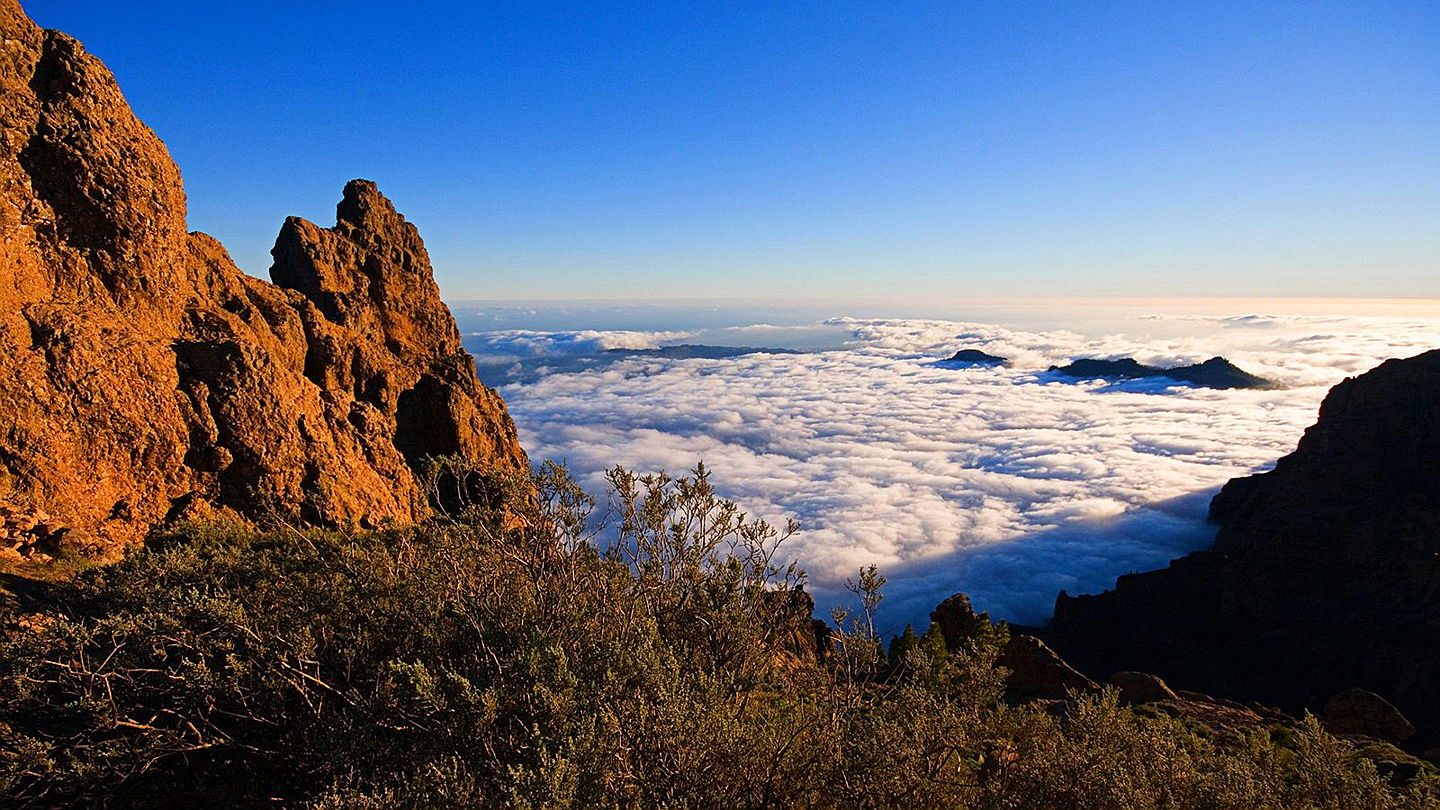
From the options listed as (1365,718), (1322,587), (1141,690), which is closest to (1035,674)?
(1141,690)

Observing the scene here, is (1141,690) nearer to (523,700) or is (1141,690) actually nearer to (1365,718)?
(1365,718)

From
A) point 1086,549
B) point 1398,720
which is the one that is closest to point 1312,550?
point 1398,720

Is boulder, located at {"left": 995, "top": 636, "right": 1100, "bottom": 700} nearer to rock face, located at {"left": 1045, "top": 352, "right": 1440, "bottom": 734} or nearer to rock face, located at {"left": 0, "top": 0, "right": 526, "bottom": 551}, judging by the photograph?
rock face, located at {"left": 1045, "top": 352, "right": 1440, "bottom": 734}

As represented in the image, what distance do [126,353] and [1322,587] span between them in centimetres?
8442

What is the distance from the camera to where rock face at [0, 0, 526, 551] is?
13.9 meters

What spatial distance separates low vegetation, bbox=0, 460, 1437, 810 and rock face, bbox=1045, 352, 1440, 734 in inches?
2199

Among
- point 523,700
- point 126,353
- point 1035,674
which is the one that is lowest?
point 1035,674

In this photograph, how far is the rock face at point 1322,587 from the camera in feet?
163

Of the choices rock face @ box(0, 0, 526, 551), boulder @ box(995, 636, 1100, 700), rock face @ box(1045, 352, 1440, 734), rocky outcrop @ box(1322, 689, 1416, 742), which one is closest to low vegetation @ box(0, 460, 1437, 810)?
rock face @ box(0, 0, 526, 551)

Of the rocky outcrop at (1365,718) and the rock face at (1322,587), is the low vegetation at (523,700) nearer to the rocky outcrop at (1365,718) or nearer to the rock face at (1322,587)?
the rocky outcrop at (1365,718)

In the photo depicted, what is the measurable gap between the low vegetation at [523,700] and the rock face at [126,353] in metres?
5.14

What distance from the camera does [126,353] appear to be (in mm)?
15625

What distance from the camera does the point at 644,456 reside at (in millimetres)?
172500

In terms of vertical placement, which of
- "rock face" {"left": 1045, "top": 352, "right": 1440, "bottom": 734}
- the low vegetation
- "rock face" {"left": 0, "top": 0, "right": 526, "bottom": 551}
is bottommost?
"rock face" {"left": 1045, "top": 352, "right": 1440, "bottom": 734}
